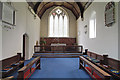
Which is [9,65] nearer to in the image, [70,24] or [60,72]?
[60,72]

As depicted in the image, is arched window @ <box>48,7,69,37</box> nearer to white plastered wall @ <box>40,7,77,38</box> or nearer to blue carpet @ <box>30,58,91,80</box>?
white plastered wall @ <box>40,7,77,38</box>

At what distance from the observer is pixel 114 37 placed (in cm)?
320

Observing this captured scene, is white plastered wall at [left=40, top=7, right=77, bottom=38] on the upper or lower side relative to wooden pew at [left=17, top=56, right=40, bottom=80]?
upper

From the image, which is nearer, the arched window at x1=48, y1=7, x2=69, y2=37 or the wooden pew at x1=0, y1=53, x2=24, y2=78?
the wooden pew at x1=0, y1=53, x2=24, y2=78

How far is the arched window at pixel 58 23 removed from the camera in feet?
32.9

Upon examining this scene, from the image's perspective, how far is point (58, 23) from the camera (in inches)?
398

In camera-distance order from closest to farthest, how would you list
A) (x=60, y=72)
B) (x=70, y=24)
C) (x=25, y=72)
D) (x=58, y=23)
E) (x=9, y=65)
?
(x=25, y=72)
(x=9, y=65)
(x=60, y=72)
(x=70, y=24)
(x=58, y=23)

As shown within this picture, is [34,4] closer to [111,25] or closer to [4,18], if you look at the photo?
[4,18]

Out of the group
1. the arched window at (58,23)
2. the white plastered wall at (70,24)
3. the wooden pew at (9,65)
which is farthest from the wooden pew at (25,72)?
the arched window at (58,23)

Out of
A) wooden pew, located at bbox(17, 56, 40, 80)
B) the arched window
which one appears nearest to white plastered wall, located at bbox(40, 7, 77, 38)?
the arched window

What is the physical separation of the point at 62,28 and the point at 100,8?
6.07 m

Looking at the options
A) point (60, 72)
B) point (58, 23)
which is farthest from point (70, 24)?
point (60, 72)

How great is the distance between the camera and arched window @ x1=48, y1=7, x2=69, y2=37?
10.0m

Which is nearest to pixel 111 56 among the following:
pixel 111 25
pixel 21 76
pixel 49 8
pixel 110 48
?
pixel 110 48
